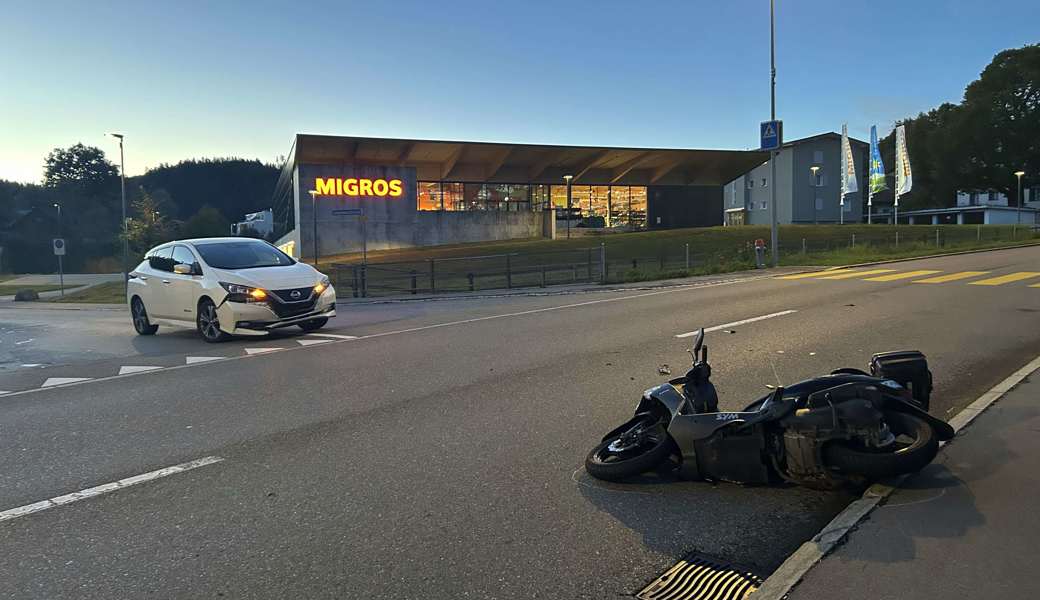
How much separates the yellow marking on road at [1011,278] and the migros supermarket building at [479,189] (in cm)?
3235

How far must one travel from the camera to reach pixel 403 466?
471 cm

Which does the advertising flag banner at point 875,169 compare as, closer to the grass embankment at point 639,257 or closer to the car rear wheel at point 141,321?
the grass embankment at point 639,257

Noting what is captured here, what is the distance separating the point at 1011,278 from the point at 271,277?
17.1 meters

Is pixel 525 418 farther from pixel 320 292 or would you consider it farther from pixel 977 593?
pixel 320 292

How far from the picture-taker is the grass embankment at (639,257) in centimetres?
2573

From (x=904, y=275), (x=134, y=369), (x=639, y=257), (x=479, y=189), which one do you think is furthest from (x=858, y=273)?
(x=479, y=189)

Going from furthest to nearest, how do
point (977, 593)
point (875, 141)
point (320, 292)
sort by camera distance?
point (875, 141), point (320, 292), point (977, 593)

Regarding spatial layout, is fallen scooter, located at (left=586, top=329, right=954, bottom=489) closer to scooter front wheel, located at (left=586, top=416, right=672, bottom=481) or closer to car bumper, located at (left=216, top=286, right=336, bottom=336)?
scooter front wheel, located at (left=586, top=416, right=672, bottom=481)

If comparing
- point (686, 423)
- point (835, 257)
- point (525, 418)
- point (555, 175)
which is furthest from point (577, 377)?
point (555, 175)

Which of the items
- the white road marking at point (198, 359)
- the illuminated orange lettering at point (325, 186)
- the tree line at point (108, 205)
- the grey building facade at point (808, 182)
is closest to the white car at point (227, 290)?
the white road marking at point (198, 359)

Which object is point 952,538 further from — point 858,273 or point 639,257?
point 639,257

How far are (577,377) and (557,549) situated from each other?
4.00 m

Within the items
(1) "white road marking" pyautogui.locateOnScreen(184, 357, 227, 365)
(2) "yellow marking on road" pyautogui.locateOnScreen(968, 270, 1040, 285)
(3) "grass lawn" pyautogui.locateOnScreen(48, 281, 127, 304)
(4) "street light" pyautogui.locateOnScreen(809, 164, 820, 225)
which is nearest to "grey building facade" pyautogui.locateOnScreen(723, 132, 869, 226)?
(4) "street light" pyautogui.locateOnScreen(809, 164, 820, 225)

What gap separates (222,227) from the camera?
328ft
